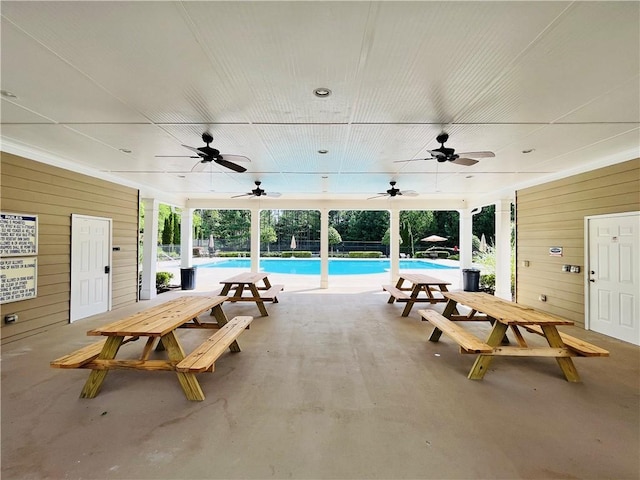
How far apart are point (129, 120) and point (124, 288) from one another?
4.41m

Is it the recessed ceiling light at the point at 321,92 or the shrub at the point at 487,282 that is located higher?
the recessed ceiling light at the point at 321,92

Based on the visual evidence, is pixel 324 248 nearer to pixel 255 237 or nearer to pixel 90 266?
pixel 255 237

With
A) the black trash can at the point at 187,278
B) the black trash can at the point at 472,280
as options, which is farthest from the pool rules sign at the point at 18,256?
the black trash can at the point at 472,280

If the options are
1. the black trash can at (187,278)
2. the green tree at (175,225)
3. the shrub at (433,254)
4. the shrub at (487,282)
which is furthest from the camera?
the shrub at (433,254)

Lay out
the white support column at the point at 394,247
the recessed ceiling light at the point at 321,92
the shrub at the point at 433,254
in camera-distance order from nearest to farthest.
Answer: the recessed ceiling light at the point at 321,92, the white support column at the point at 394,247, the shrub at the point at 433,254

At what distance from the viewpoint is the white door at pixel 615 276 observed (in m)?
4.08

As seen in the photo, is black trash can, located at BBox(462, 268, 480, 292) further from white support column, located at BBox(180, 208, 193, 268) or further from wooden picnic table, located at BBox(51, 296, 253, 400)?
white support column, located at BBox(180, 208, 193, 268)

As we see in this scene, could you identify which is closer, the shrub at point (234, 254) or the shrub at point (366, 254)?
the shrub at point (366, 254)

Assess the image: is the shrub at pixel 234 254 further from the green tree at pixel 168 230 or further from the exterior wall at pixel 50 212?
the exterior wall at pixel 50 212

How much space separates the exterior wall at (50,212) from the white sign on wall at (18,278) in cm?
8

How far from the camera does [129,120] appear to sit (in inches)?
126

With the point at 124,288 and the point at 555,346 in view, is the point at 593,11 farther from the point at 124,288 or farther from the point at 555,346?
the point at 124,288

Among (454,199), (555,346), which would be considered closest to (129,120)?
(555,346)

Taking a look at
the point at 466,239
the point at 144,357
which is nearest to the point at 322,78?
the point at 144,357
